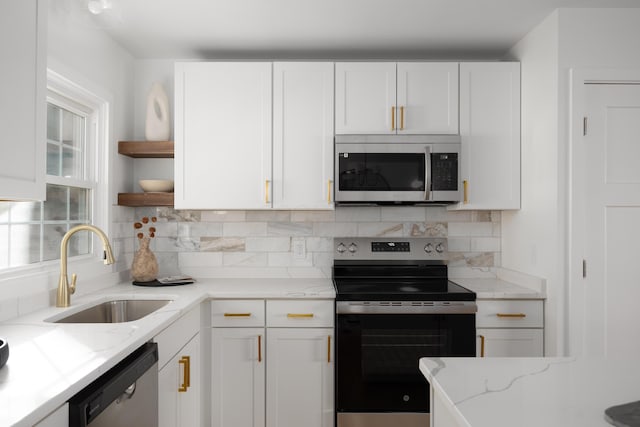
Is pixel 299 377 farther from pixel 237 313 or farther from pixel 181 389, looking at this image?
pixel 181 389

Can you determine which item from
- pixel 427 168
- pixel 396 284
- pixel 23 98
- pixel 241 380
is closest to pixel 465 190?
pixel 427 168

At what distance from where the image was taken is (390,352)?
2.37m

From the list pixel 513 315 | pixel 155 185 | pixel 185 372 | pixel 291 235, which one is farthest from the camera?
pixel 291 235

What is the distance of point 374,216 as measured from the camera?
3.00 metres

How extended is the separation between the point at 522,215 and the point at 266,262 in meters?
1.68

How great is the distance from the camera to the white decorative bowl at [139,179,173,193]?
2775mm

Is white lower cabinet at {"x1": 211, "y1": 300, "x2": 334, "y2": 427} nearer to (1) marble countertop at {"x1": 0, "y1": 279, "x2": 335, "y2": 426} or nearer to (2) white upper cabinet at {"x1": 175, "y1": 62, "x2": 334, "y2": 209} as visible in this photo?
(1) marble countertop at {"x1": 0, "y1": 279, "x2": 335, "y2": 426}

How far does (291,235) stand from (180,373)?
1.22 metres

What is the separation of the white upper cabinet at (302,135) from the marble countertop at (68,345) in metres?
0.59

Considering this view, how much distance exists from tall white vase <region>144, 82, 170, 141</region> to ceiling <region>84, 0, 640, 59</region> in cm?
29

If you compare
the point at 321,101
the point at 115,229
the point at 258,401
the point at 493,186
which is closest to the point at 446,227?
the point at 493,186

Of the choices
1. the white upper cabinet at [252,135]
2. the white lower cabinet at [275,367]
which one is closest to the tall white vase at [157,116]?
the white upper cabinet at [252,135]

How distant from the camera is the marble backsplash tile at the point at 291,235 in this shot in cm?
300

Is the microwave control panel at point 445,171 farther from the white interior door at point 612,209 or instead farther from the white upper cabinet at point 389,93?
the white interior door at point 612,209
